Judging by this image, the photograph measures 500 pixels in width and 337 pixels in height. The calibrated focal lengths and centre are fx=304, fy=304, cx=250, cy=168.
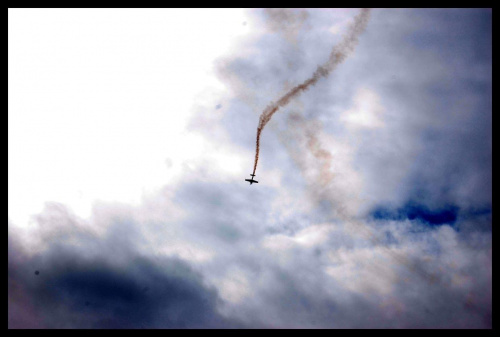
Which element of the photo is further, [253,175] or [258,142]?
[253,175]

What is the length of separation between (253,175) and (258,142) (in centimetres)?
1519

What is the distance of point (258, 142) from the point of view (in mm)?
93250
